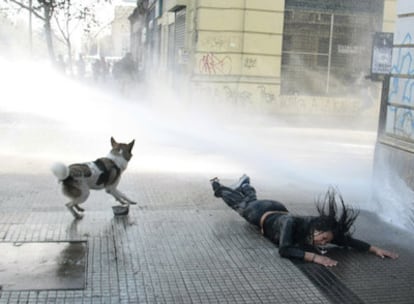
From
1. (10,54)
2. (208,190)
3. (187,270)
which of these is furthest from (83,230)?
(10,54)

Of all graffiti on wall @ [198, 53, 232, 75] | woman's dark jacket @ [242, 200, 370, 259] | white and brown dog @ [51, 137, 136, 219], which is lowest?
woman's dark jacket @ [242, 200, 370, 259]

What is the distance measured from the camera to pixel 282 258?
16.9ft

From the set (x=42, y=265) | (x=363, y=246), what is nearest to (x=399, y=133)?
(x=363, y=246)

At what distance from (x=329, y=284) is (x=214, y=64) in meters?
12.9

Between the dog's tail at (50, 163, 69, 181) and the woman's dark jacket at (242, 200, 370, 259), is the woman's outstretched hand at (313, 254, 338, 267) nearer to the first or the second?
the woman's dark jacket at (242, 200, 370, 259)

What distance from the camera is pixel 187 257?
5145 mm

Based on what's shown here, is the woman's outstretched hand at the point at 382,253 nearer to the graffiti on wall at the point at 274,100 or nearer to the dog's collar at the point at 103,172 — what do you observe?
the dog's collar at the point at 103,172

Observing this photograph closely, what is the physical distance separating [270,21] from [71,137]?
6882 millimetres

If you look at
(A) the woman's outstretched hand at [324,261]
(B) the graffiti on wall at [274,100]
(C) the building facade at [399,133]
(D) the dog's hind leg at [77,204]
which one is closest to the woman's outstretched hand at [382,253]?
(A) the woman's outstretched hand at [324,261]

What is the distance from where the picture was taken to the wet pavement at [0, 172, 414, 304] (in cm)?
436

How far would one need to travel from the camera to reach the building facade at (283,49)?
16.8 m

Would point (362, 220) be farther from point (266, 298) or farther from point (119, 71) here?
point (119, 71)

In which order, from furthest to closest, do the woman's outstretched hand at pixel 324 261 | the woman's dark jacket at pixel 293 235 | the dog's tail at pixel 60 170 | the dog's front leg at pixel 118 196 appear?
the dog's front leg at pixel 118 196, the dog's tail at pixel 60 170, the woman's dark jacket at pixel 293 235, the woman's outstretched hand at pixel 324 261

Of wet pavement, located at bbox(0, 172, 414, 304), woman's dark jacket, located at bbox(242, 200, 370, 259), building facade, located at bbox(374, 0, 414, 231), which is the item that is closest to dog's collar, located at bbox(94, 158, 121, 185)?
wet pavement, located at bbox(0, 172, 414, 304)
